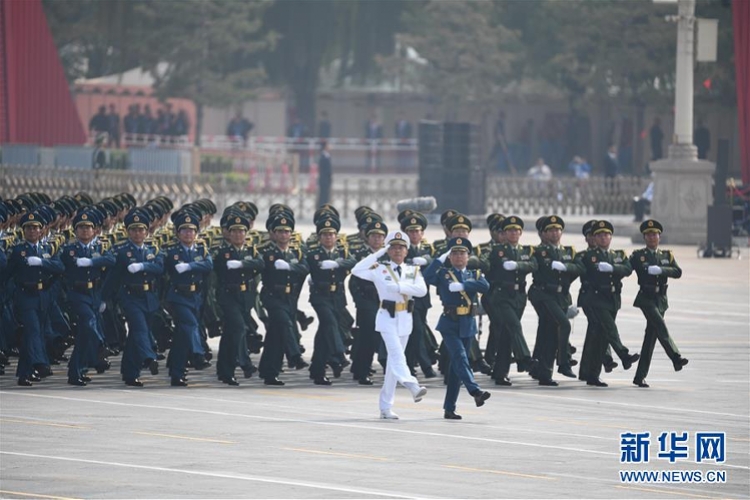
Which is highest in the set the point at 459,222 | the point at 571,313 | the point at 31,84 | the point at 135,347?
the point at 31,84

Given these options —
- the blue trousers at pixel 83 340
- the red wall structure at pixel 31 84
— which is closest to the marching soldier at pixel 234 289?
the blue trousers at pixel 83 340

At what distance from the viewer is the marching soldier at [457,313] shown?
1642 cm

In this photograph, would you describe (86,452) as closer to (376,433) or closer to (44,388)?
(376,433)

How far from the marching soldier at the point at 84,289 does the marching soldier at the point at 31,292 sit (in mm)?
195

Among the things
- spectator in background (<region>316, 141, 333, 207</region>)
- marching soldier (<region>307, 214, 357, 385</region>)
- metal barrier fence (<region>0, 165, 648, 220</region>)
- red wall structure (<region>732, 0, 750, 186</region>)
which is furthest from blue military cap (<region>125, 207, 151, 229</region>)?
spectator in background (<region>316, 141, 333, 207</region>)

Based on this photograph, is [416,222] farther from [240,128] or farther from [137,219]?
[240,128]

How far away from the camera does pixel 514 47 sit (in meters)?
61.6

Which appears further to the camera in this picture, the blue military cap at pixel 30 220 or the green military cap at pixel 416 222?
the green military cap at pixel 416 222

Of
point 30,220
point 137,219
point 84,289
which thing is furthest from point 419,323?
point 30,220

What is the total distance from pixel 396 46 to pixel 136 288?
48.7 meters

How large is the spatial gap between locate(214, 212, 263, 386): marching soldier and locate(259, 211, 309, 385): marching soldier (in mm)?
159

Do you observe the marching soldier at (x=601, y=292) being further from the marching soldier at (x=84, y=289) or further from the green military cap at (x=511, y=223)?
the marching soldier at (x=84, y=289)

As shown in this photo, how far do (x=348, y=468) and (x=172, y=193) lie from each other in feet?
97.7

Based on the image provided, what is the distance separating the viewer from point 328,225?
19219mm
